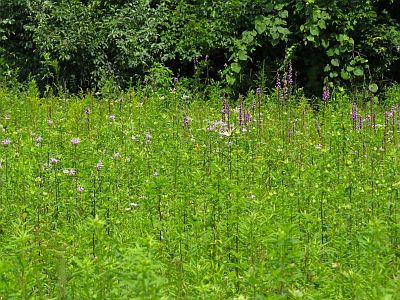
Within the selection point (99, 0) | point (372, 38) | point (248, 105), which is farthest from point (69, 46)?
point (372, 38)

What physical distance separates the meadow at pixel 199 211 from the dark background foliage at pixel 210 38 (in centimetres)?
346

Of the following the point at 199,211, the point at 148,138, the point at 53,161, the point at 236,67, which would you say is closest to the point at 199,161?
the point at 148,138

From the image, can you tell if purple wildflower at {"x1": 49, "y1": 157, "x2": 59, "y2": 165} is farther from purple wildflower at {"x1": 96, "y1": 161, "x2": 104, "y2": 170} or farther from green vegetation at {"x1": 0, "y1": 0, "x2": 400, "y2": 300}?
purple wildflower at {"x1": 96, "y1": 161, "x2": 104, "y2": 170}

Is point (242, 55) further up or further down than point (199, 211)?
further up

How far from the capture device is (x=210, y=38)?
10383 mm

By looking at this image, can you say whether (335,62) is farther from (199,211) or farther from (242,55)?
(199,211)

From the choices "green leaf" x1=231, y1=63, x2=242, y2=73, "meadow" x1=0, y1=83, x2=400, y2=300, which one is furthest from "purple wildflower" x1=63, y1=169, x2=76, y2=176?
"green leaf" x1=231, y1=63, x2=242, y2=73

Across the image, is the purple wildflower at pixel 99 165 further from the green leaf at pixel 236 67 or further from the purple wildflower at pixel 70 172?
the green leaf at pixel 236 67

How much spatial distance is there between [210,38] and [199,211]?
6.81m

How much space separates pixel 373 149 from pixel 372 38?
16.2 ft

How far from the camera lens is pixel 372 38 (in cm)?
1016

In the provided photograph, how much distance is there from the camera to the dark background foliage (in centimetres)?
1016

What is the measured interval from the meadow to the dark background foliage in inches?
136

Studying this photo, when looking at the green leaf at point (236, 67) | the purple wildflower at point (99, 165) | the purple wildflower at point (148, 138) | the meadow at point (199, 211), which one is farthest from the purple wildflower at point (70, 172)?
the green leaf at point (236, 67)
